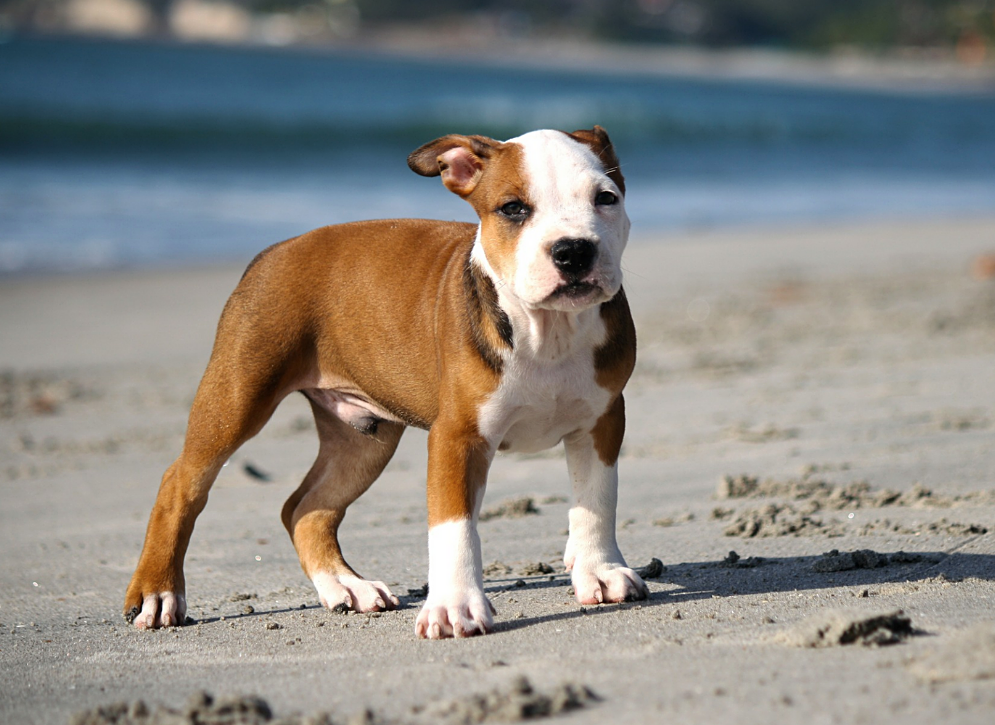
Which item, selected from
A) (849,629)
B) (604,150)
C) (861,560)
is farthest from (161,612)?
(861,560)

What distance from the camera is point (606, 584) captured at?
4008mm

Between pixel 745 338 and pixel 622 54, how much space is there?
99171 millimetres

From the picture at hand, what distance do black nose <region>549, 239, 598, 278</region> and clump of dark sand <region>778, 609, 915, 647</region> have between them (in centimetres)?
113

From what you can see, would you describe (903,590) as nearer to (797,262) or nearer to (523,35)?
(797,262)

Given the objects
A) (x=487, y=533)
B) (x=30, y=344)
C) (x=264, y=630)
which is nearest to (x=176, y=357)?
(x=30, y=344)

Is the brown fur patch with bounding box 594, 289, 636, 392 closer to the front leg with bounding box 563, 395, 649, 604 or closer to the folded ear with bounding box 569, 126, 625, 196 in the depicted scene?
the front leg with bounding box 563, 395, 649, 604

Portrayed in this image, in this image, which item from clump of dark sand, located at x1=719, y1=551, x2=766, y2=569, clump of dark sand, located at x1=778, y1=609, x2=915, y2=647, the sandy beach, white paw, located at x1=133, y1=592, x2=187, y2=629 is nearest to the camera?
the sandy beach

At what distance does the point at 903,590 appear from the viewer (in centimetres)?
385

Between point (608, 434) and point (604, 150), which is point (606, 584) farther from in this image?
point (604, 150)

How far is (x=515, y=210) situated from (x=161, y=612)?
1732 mm

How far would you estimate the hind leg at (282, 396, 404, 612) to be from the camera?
14.7ft

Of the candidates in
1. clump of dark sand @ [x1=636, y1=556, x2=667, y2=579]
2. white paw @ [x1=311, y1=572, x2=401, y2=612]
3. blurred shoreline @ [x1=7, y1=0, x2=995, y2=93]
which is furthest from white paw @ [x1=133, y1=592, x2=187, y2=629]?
blurred shoreline @ [x1=7, y1=0, x2=995, y2=93]

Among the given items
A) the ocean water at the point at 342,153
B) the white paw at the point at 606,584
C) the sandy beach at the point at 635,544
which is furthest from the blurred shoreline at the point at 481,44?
the white paw at the point at 606,584

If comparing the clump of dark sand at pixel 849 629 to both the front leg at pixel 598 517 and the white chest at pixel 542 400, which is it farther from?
the white chest at pixel 542 400
